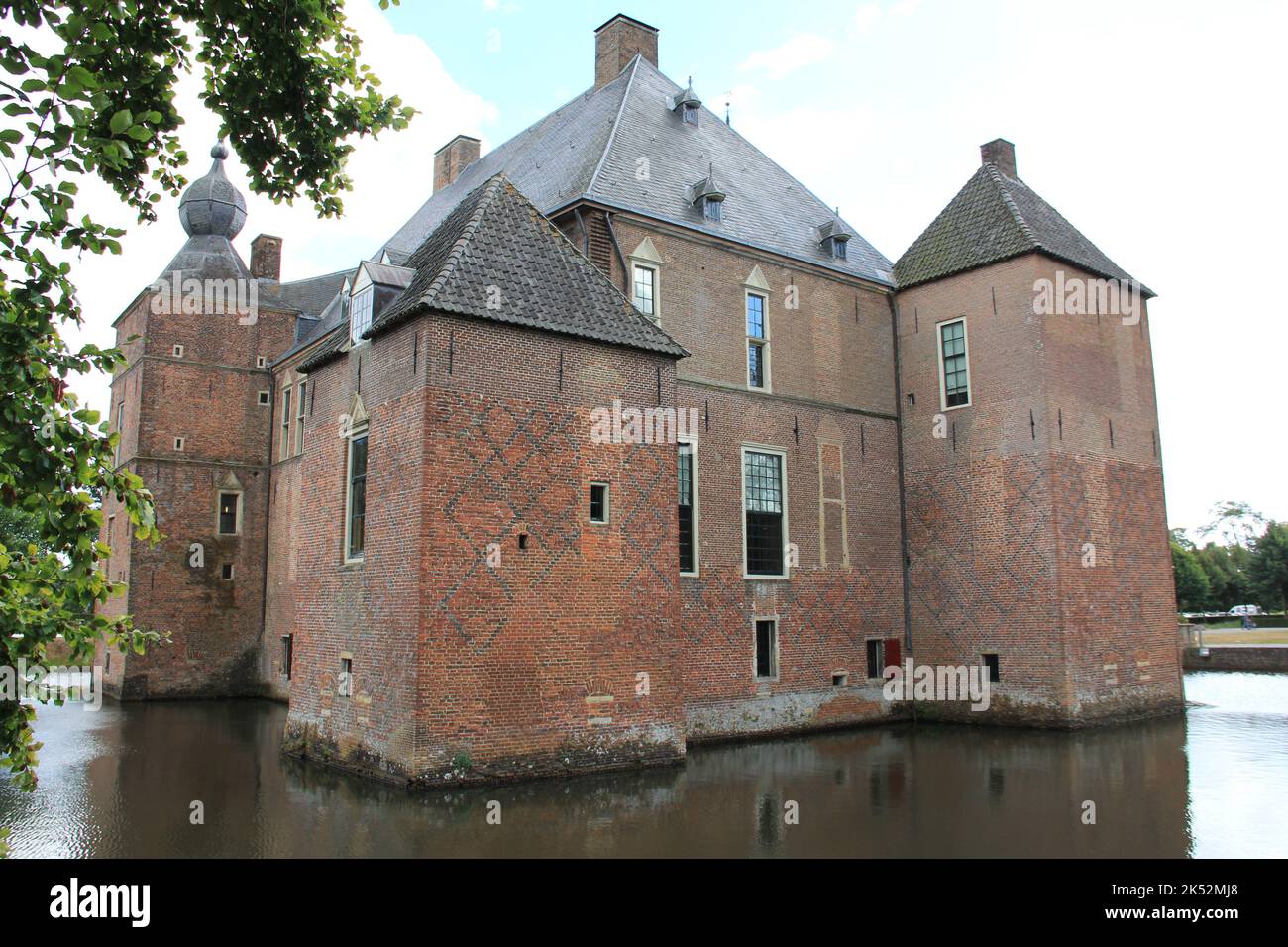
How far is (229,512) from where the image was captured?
2538 centimetres

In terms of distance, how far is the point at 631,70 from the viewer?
20.9 m

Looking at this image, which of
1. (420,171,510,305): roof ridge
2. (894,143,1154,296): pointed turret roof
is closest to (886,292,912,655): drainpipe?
(894,143,1154,296): pointed turret roof

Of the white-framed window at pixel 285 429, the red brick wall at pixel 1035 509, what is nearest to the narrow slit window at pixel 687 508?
the red brick wall at pixel 1035 509

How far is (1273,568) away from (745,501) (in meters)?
46.8

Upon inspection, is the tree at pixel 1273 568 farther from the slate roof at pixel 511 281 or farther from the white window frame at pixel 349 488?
the white window frame at pixel 349 488

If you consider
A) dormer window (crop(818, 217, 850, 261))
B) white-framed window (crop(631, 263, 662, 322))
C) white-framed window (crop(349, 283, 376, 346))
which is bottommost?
white-framed window (crop(349, 283, 376, 346))

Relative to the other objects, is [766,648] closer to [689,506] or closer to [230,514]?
[689,506]

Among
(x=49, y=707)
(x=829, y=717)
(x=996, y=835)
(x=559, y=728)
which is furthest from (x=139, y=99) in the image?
(x=49, y=707)

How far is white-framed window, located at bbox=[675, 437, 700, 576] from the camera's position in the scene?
53.4 feet

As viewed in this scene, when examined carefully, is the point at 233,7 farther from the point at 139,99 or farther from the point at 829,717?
the point at 829,717

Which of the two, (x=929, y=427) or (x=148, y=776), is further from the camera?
(x=929, y=427)

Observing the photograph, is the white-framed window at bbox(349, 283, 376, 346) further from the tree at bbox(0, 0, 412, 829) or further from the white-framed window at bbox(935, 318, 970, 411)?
the white-framed window at bbox(935, 318, 970, 411)

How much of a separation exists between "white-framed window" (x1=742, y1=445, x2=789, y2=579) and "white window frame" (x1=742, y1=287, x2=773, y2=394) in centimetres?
121
